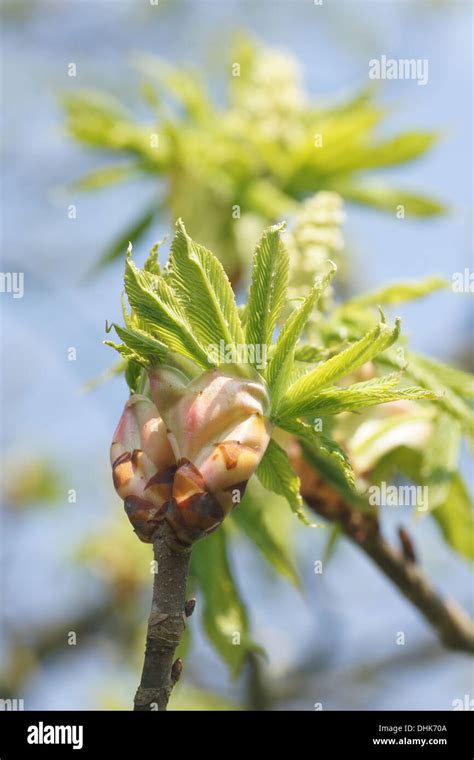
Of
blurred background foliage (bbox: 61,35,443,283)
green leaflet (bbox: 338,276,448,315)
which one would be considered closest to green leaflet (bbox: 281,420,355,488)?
Result: green leaflet (bbox: 338,276,448,315)

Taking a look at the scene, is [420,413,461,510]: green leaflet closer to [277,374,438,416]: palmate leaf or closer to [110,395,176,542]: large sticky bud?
[277,374,438,416]: palmate leaf

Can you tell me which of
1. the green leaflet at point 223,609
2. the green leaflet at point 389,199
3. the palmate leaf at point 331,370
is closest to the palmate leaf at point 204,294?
the palmate leaf at point 331,370

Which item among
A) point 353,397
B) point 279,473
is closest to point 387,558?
point 279,473

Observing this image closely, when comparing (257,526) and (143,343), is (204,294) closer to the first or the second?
(143,343)

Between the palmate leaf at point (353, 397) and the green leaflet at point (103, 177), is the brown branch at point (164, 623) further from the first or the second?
the green leaflet at point (103, 177)

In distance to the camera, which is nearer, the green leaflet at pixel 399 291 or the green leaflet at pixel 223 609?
the green leaflet at pixel 223 609
